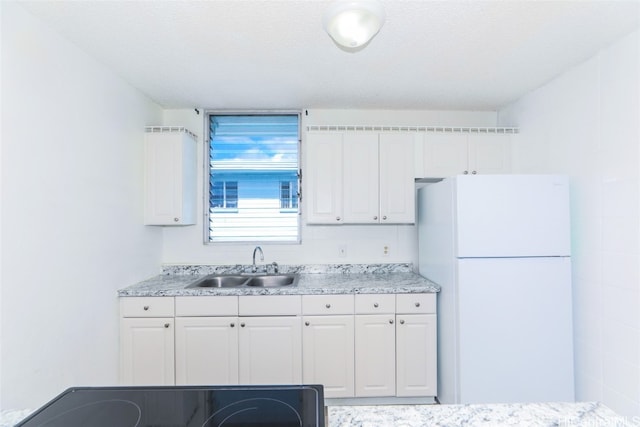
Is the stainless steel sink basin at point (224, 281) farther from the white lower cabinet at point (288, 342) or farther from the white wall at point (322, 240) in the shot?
the white lower cabinet at point (288, 342)

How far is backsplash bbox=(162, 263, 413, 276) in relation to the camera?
8.68 ft

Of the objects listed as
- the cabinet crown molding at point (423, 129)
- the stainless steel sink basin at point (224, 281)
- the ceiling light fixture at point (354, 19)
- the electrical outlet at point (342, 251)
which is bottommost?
the stainless steel sink basin at point (224, 281)

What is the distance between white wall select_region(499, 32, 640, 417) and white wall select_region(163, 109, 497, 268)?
1.01m

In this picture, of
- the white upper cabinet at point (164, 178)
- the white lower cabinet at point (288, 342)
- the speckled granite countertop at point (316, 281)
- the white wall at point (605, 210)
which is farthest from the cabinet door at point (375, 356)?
the white upper cabinet at point (164, 178)

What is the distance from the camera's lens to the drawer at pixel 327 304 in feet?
6.97

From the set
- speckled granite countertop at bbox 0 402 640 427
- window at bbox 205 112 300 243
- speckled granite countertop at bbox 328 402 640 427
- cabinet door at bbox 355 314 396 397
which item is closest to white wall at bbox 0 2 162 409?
window at bbox 205 112 300 243

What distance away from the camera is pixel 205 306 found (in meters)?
2.09

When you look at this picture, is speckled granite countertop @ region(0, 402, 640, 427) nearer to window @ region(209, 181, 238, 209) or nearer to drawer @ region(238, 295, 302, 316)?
drawer @ region(238, 295, 302, 316)

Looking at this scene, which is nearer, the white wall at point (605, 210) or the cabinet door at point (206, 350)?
the white wall at point (605, 210)

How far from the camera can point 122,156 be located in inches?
83.2

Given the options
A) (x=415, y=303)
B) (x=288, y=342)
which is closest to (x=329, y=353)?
(x=288, y=342)

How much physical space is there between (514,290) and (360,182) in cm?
126

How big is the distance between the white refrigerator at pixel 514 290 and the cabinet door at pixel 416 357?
0.29m

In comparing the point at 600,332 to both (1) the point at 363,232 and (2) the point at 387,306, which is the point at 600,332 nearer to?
(2) the point at 387,306
